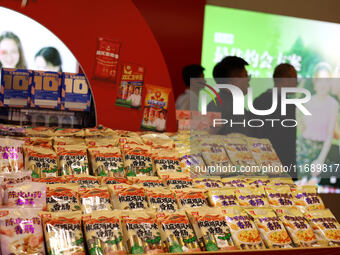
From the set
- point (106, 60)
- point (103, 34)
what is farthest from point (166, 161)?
point (103, 34)

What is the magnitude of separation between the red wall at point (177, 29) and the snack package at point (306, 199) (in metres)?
3.22

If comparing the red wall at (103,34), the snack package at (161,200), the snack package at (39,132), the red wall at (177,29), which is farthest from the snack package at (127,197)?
the red wall at (177,29)

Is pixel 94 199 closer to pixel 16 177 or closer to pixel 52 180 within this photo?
pixel 52 180

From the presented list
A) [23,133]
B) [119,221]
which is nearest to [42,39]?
[23,133]

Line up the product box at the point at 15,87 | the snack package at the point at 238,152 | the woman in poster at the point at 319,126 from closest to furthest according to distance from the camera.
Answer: the snack package at the point at 238,152 < the product box at the point at 15,87 < the woman in poster at the point at 319,126

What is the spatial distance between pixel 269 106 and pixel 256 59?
3116 millimetres

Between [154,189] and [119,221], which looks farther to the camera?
[154,189]

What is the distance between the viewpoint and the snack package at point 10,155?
2322 mm

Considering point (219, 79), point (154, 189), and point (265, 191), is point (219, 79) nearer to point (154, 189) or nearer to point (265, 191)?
point (265, 191)

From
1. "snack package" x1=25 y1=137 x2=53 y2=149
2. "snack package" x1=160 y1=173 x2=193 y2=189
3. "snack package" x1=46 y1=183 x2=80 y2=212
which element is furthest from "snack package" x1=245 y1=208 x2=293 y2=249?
"snack package" x1=25 y1=137 x2=53 y2=149

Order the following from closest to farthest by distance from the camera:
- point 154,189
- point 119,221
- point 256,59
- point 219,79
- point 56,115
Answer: point 119,221 → point 154,189 → point 56,115 → point 219,79 → point 256,59

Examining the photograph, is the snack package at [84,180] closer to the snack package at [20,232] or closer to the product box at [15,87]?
the snack package at [20,232]

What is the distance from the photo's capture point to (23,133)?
101 inches

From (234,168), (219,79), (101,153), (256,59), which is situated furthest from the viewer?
(256,59)
